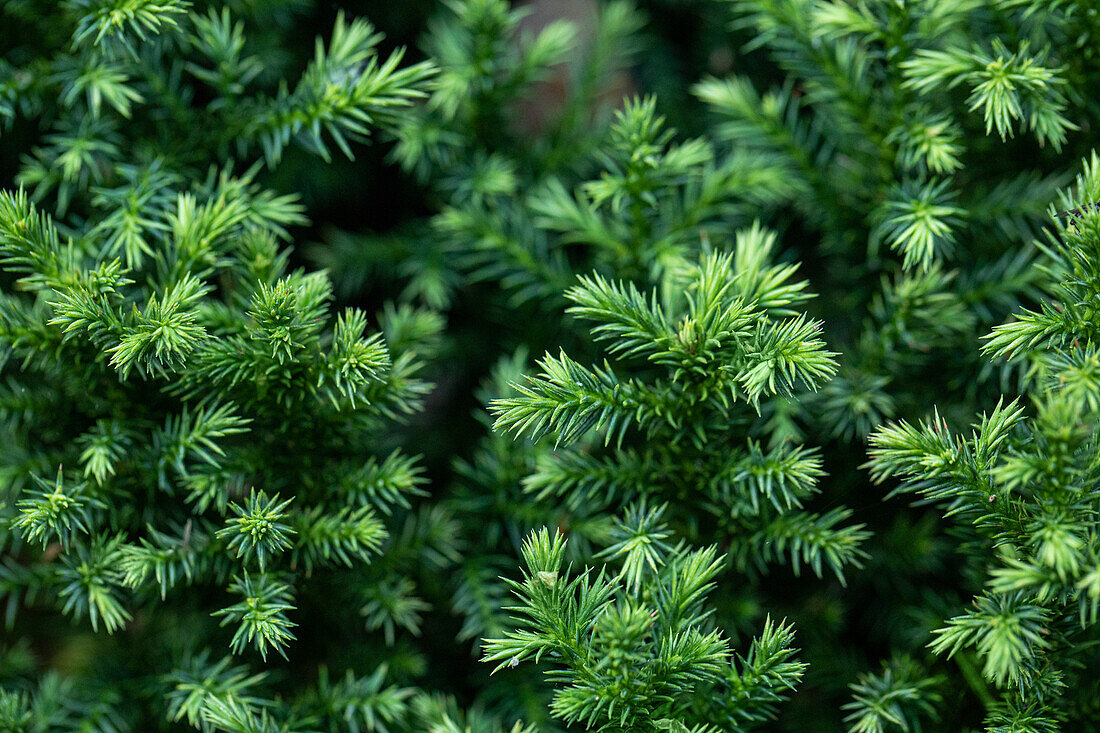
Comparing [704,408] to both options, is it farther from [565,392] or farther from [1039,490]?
[1039,490]

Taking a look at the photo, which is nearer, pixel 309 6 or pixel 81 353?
pixel 81 353

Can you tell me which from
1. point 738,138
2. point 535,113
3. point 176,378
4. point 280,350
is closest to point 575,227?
point 738,138

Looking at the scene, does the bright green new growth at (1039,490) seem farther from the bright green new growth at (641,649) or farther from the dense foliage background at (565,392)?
the bright green new growth at (641,649)

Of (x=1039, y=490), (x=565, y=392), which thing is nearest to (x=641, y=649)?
(x=565, y=392)

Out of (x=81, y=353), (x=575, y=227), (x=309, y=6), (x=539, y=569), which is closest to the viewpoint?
(x=539, y=569)

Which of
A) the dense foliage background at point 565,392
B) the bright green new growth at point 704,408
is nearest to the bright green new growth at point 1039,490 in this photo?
the dense foliage background at point 565,392

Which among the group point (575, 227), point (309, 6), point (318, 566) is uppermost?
point (309, 6)

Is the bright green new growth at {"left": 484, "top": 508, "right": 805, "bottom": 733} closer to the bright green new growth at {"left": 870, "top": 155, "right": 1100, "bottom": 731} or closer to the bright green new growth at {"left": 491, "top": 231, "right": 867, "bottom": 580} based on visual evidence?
the bright green new growth at {"left": 491, "top": 231, "right": 867, "bottom": 580}

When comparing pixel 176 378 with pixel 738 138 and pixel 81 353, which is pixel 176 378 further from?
pixel 738 138

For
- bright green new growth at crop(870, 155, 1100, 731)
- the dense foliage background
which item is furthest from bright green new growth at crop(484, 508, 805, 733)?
bright green new growth at crop(870, 155, 1100, 731)
